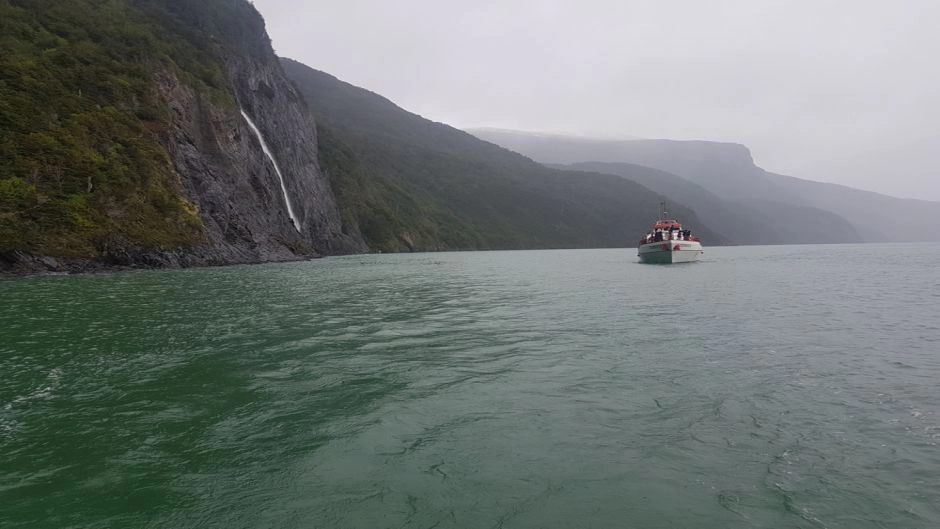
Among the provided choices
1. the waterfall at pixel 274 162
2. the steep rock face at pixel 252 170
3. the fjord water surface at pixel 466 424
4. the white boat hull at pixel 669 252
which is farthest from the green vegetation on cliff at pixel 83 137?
the white boat hull at pixel 669 252

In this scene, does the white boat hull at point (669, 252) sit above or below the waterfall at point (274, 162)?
below

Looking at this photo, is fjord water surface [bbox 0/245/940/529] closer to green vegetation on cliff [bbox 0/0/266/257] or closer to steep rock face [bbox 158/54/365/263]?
green vegetation on cliff [bbox 0/0/266/257]

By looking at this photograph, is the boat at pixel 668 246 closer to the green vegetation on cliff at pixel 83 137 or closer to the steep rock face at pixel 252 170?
the steep rock face at pixel 252 170

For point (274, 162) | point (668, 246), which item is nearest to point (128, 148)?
point (274, 162)

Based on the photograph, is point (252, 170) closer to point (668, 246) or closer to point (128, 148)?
point (128, 148)

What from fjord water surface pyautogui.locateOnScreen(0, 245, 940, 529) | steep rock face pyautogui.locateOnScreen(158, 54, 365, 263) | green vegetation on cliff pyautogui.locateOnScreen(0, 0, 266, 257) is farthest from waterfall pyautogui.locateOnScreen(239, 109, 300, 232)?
fjord water surface pyautogui.locateOnScreen(0, 245, 940, 529)

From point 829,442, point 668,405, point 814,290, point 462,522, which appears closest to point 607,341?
point 668,405
